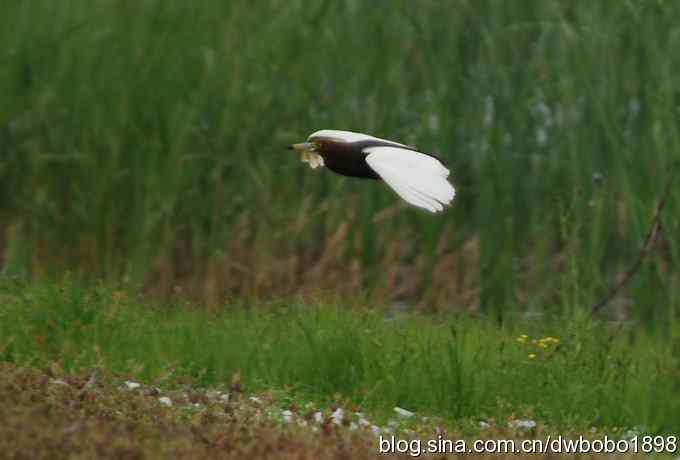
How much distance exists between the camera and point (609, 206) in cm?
755

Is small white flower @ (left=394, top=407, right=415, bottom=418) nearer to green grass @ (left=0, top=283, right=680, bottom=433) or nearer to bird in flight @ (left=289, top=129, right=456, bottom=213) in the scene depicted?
green grass @ (left=0, top=283, right=680, bottom=433)

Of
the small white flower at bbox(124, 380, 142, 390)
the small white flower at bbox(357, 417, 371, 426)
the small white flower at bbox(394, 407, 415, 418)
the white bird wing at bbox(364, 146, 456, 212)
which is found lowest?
the small white flower at bbox(394, 407, 415, 418)

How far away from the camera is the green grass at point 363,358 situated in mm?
5805

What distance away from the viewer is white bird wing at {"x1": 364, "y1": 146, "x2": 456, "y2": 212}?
4840 millimetres

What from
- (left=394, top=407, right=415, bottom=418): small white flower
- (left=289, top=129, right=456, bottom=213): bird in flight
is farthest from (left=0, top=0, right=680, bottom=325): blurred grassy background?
(left=289, top=129, right=456, bottom=213): bird in flight

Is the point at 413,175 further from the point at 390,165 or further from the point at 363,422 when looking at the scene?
the point at 363,422

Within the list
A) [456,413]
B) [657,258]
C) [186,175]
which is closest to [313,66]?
[186,175]

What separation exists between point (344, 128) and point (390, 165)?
279 cm

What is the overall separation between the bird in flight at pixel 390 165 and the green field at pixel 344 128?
1828 mm

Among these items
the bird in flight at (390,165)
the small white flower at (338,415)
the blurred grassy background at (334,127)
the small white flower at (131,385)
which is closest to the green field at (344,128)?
the blurred grassy background at (334,127)

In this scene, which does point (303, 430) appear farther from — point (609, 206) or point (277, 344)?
point (609, 206)

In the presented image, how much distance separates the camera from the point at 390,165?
501 centimetres

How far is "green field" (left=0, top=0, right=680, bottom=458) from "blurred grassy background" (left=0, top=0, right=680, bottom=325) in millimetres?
12

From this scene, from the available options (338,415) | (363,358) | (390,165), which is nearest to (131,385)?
(338,415)
